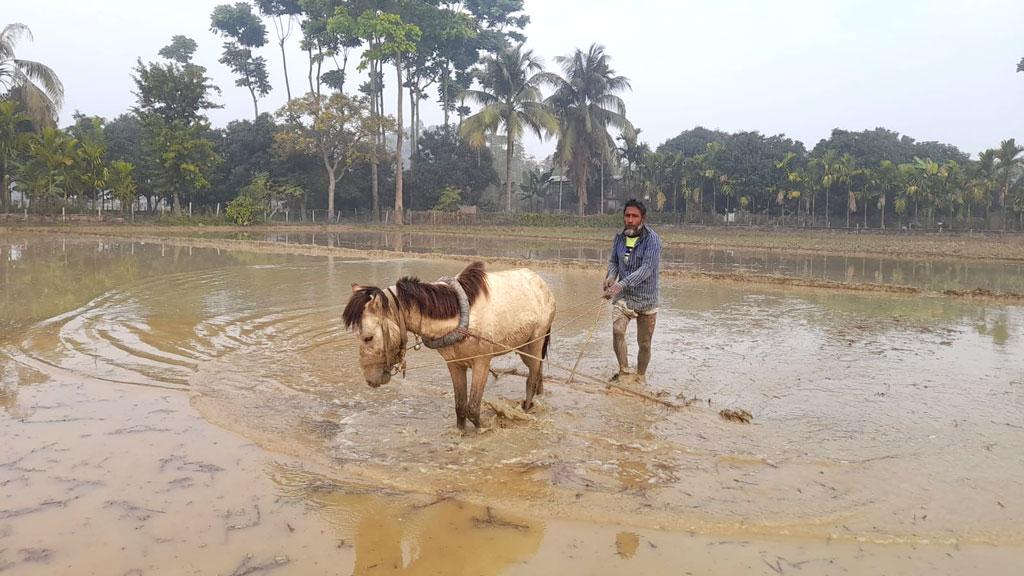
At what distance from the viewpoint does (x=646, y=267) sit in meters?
7.09

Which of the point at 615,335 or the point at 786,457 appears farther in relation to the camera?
the point at 615,335

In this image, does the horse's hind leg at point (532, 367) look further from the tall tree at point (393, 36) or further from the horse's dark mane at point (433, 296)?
the tall tree at point (393, 36)

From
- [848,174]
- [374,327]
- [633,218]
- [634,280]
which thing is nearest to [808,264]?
[634,280]

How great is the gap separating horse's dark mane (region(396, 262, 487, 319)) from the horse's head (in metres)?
0.18

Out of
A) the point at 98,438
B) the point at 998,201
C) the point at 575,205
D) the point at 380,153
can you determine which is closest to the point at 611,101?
the point at 575,205

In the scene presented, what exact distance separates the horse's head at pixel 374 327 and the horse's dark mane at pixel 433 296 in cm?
18

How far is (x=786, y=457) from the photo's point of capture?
5227mm

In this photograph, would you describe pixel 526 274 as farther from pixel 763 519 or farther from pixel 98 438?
pixel 98 438

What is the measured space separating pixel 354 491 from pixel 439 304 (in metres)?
1.62

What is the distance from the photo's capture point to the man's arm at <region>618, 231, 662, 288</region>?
277 inches

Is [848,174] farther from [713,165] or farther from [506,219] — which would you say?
[506,219]

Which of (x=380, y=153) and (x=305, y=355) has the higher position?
(x=380, y=153)

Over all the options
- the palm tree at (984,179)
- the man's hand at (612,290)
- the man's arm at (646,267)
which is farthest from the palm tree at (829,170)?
the man's hand at (612,290)

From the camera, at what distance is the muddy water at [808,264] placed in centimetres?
1905
